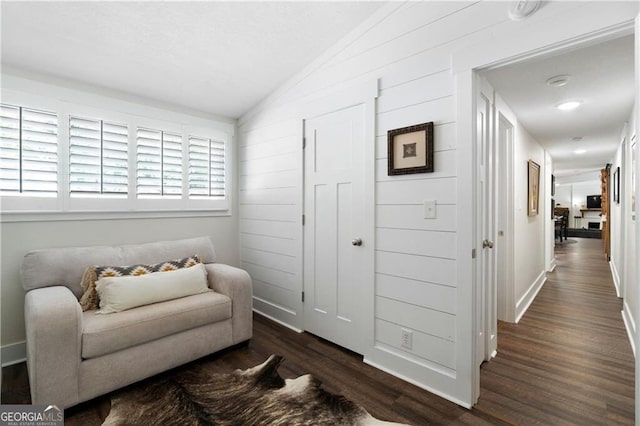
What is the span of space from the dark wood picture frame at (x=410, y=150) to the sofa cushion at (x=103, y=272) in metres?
1.99

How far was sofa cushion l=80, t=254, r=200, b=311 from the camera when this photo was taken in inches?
87.9

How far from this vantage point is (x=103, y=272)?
235 centimetres

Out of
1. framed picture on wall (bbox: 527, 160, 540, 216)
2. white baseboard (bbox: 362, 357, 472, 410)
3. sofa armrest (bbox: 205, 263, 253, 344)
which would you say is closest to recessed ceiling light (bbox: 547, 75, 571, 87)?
framed picture on wall (bbox: 527, 160, 540, 216)

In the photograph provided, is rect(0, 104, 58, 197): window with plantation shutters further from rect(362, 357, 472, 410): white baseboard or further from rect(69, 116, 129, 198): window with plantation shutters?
rect(362, 357, 472, 410): white baseboard

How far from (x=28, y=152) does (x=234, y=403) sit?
2451 mm

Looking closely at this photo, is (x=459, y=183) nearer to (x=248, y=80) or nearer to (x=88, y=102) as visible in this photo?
(x=248, y=80)

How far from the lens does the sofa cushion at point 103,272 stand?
87.9 inches

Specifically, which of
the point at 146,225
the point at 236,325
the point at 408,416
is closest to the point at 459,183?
the point at 408,416

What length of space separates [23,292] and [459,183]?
336cm

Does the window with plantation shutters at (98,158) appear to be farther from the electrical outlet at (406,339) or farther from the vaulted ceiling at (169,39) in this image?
the electrical outlet at (406,339)

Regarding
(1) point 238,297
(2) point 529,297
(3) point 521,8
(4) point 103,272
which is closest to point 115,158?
(4) point 103,272

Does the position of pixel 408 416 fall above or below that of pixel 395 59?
below

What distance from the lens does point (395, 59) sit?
224 cm

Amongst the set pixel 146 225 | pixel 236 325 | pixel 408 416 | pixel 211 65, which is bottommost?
pixel 408 416
